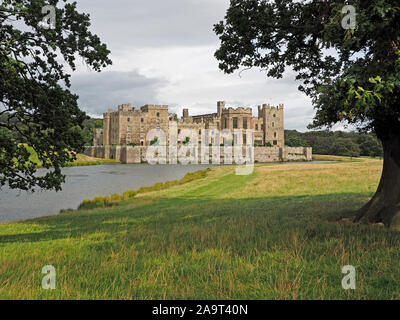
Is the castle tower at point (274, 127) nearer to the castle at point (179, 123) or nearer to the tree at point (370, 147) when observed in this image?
the castle at point (179, 123)

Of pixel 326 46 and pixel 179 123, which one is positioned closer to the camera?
pixel 326 46

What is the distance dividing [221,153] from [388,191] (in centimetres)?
8741

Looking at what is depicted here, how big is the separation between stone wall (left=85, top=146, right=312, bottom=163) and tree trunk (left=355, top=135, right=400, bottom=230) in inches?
3138

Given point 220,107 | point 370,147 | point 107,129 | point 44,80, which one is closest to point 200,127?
point 220,107

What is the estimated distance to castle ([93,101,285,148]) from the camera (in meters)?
95.8

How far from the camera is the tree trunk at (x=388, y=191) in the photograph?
8.35 meters

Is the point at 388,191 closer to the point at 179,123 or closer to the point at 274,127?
the point at 179,123

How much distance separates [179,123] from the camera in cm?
9888

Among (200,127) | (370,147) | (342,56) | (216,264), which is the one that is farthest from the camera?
(200,127)

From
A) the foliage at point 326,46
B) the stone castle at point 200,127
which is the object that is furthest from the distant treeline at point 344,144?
the foliage at point 326,46

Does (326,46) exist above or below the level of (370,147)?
below

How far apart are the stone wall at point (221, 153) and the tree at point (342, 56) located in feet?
255

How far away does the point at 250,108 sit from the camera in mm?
103375

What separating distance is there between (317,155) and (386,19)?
10590cm
